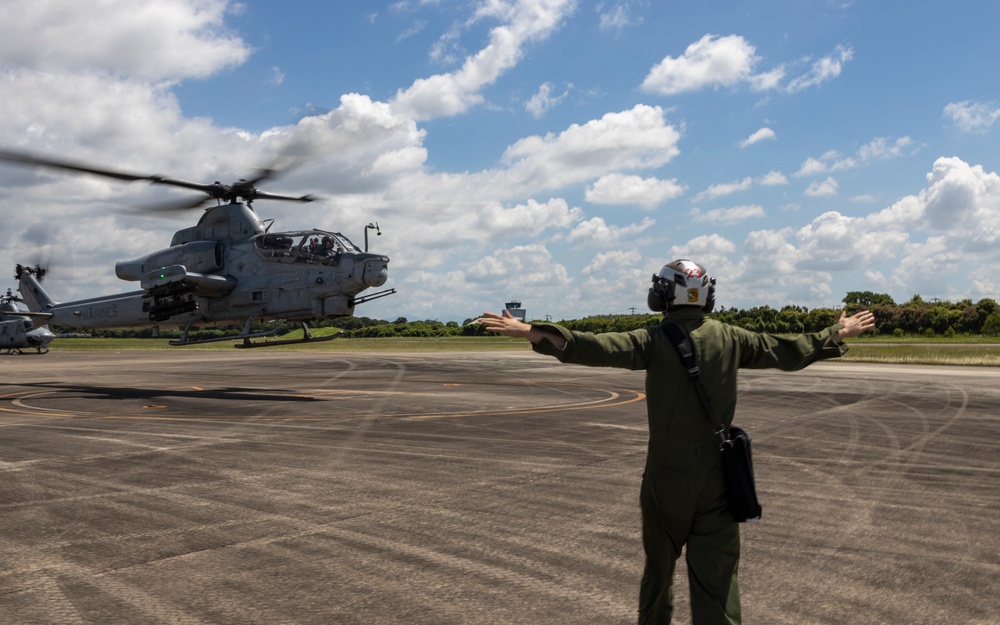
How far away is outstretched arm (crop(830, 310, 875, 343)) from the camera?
466 centimetres

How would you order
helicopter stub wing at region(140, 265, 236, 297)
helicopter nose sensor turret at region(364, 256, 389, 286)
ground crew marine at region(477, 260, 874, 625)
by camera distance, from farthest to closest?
helicopter stub wing at region(140, 265, 236, 297), helicopter nose sensor turret at region(364, 256, 389, 286), ground crew marine at region(477, 260, 874, 625)

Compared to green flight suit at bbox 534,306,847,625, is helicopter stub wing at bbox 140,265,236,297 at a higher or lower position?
higher

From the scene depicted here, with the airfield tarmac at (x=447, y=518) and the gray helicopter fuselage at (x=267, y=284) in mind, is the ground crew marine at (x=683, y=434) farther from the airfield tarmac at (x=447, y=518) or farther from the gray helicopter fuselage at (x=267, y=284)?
the gray helicopter fuselage at (x=267, y=284)

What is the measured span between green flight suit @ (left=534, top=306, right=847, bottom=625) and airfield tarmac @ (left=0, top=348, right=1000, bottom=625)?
3.26ft

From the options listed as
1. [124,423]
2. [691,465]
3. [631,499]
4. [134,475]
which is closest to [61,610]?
[691,465]

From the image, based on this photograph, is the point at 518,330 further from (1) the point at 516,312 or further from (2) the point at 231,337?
(1) the point at 516,312

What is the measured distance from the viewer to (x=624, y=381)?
27625mm

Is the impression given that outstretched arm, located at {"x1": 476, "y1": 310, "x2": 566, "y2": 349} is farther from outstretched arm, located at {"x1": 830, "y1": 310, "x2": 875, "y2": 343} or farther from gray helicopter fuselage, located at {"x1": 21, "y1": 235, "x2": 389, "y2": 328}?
gray helicopter fuselage, located at {"x1": 21, "y1": 235, "x2": 389, "y2": 328}

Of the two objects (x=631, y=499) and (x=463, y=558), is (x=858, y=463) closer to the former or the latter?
(x=631, y=499)

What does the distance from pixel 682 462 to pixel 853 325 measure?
1631 mm

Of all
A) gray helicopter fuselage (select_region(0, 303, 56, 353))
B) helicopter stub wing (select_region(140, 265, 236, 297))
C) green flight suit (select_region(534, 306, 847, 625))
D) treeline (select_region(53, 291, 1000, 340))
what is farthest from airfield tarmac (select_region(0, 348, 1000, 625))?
treeline (select_region(53, 291, 1000, 340))

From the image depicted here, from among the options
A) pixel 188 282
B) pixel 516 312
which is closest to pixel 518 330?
pixel 188 282

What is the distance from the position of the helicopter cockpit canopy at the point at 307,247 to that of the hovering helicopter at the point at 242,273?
32 millimetres

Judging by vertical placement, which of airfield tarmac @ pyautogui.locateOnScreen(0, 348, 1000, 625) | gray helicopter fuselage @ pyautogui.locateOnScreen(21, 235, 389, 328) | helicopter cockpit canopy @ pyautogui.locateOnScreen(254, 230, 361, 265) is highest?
helicopter cockpit canopy @ pyautogui.locateOnScreen(254, 230, 361, 265)
